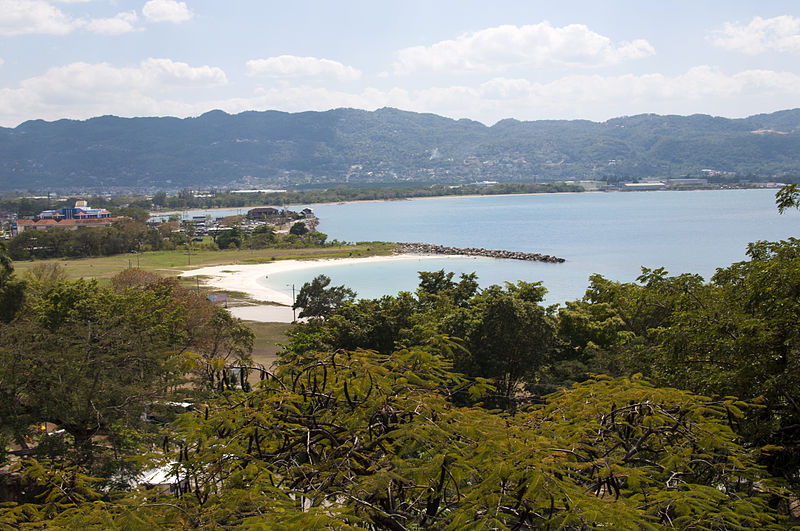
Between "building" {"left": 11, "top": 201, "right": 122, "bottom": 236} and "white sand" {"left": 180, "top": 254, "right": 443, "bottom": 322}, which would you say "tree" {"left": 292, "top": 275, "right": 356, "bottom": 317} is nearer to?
"white sand" {"left": 180, "top": 254, "right": 443, "bottom": 322}

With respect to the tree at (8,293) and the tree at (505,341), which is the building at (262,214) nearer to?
the tree at (8,293)

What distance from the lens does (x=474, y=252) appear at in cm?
5694

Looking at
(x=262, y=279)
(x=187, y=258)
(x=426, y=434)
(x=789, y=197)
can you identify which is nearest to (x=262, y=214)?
(x=187, y=258)

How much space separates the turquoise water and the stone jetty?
164 centimetres

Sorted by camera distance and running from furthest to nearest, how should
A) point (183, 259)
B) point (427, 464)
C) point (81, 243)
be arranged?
point (81, 243), point (183, 259), point (427, 464)

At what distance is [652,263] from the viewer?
48500 mm

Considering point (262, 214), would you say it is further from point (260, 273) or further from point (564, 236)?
point (260, 273)

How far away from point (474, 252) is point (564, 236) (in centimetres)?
1855

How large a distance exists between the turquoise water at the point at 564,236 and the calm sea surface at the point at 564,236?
0.08 metres

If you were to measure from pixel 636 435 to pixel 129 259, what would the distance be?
57.2 m

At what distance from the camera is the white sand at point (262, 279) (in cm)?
3103

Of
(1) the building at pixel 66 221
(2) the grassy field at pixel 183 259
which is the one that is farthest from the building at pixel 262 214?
(2) the grassy field at pixel 183 259

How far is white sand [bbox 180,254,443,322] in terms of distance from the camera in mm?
31031

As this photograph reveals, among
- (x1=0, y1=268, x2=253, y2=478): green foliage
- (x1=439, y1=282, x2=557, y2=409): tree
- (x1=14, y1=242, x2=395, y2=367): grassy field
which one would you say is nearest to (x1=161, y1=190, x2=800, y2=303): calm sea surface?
(x1=14, y1=242, x2=395, y2=367): grassy field
